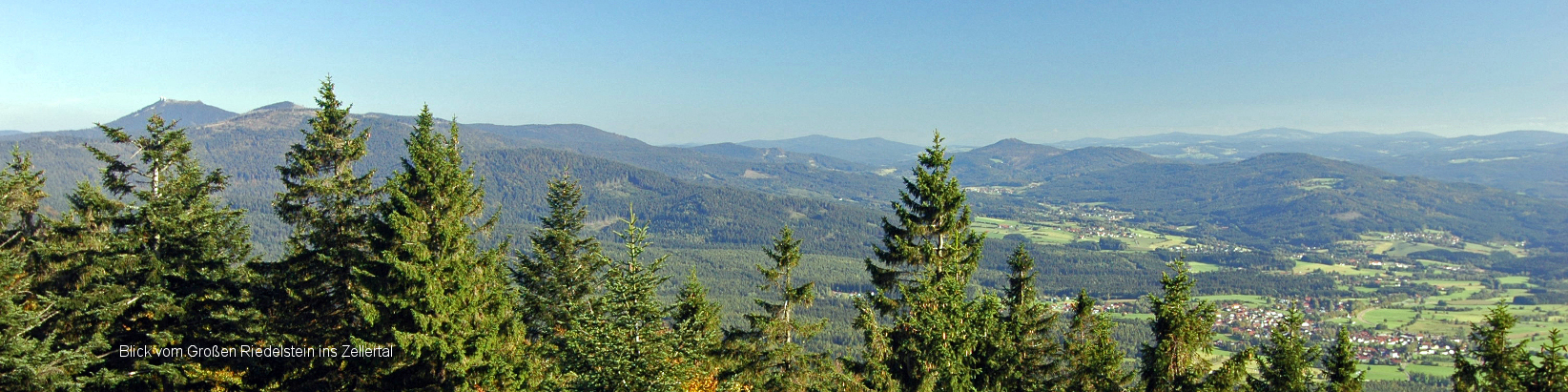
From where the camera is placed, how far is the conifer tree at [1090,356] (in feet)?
66.0

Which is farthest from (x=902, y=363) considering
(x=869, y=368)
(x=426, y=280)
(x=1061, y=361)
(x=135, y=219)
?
(x=135, y=219)

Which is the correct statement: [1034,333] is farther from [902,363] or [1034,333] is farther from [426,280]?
[426,280]

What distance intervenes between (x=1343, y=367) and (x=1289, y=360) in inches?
69.8

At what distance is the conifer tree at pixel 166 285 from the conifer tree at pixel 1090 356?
2375 centimetres

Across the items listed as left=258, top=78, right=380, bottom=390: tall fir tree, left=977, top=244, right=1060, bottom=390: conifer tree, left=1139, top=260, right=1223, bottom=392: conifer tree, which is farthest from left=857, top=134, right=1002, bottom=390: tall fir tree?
left=258, top=78, right=380, bottom=390: tall fir tree

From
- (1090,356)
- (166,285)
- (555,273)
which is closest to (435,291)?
(166,285)

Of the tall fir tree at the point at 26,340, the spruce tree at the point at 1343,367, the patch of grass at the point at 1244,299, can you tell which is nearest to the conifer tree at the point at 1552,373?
the spruce tree at the point at 1343,367

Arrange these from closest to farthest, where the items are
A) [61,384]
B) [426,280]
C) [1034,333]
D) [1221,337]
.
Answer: [426,280]
[61,384]
[1034,333]
[1221,337]

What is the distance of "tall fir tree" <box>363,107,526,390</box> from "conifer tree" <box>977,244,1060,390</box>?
13.2m

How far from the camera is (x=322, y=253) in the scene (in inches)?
762

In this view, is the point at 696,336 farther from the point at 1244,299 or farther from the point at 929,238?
the point at 1244,299

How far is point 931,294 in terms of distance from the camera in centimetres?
1948

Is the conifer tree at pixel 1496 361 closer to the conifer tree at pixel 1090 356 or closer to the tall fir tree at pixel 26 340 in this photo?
the conifer tree at pixel 1090 356

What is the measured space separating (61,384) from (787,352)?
18695 mm
